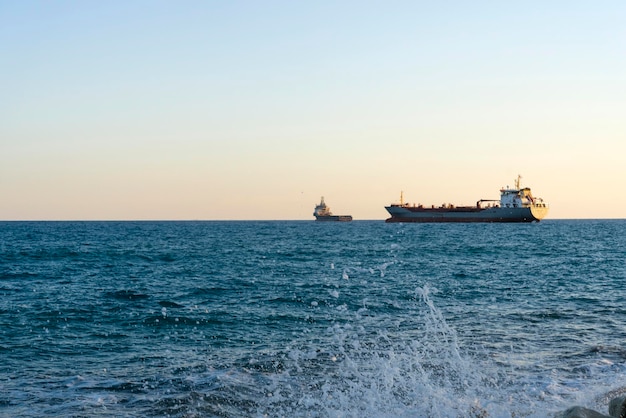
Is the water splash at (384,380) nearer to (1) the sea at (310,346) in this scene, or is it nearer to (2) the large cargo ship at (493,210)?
(1) the sea at (310,346)

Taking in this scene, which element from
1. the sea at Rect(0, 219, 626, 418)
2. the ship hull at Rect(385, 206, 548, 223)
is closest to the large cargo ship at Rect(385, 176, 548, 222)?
the ship hull at Rect(385, 206, 548, 223)

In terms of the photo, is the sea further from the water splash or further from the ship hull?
the ship hull

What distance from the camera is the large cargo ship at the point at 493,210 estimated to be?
13638cm

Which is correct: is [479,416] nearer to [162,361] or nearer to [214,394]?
[214,394]

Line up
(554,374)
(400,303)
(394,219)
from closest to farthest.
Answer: (554,374), (400,303), (394,219)

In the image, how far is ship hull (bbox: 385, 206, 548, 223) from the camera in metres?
136

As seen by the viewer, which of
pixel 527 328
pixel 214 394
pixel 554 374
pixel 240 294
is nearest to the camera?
pixel 214 394

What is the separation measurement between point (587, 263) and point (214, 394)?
36.3m

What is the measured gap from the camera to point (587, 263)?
41.5m

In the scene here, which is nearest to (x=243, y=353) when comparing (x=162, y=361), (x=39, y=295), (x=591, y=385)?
(x=162, y=361)

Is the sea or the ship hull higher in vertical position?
the ship hull

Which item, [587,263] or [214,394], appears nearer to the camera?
[214,394]

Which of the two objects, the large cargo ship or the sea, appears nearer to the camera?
the sea

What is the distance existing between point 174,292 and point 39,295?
5.66 m
